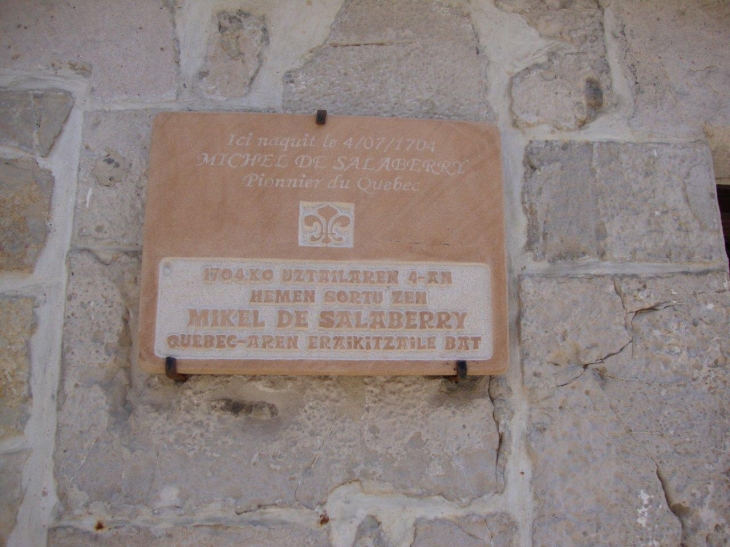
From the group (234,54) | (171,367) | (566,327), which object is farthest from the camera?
(234,54)

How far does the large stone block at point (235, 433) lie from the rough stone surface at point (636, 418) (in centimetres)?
13

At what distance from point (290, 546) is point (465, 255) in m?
0.63

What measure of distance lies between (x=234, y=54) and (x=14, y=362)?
0.78 m

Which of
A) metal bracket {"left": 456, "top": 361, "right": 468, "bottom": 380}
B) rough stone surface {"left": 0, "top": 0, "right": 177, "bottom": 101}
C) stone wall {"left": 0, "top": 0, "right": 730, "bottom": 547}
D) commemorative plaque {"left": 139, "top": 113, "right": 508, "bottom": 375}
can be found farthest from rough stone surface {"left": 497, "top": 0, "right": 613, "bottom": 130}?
rough stone surface {"left": 0, "top": 0, "right": 177, "bottom": 101}

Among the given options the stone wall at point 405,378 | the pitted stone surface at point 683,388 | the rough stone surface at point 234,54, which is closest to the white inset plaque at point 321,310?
the stone wall at point 405,378

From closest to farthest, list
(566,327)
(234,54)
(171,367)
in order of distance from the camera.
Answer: (171,367) → (566,327) → (234,54)

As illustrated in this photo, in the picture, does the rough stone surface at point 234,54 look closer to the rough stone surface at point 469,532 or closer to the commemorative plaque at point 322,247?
the commemorative plaque at point 322,247

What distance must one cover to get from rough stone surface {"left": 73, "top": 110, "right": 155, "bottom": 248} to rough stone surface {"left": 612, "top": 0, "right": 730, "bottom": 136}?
1076mm

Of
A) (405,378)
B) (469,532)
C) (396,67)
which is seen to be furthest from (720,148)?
(469,532)

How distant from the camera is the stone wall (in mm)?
1158

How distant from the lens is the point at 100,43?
1381 mm

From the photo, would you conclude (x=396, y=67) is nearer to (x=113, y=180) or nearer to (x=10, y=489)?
(x=113, y=180)

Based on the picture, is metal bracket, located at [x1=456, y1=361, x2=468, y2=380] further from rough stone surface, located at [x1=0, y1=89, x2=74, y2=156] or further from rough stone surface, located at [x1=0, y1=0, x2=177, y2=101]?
rough stone surface, located at [x1=0, y1=89, x2=74, y2=156]

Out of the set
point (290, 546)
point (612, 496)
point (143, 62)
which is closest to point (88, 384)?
point (290, 546)
